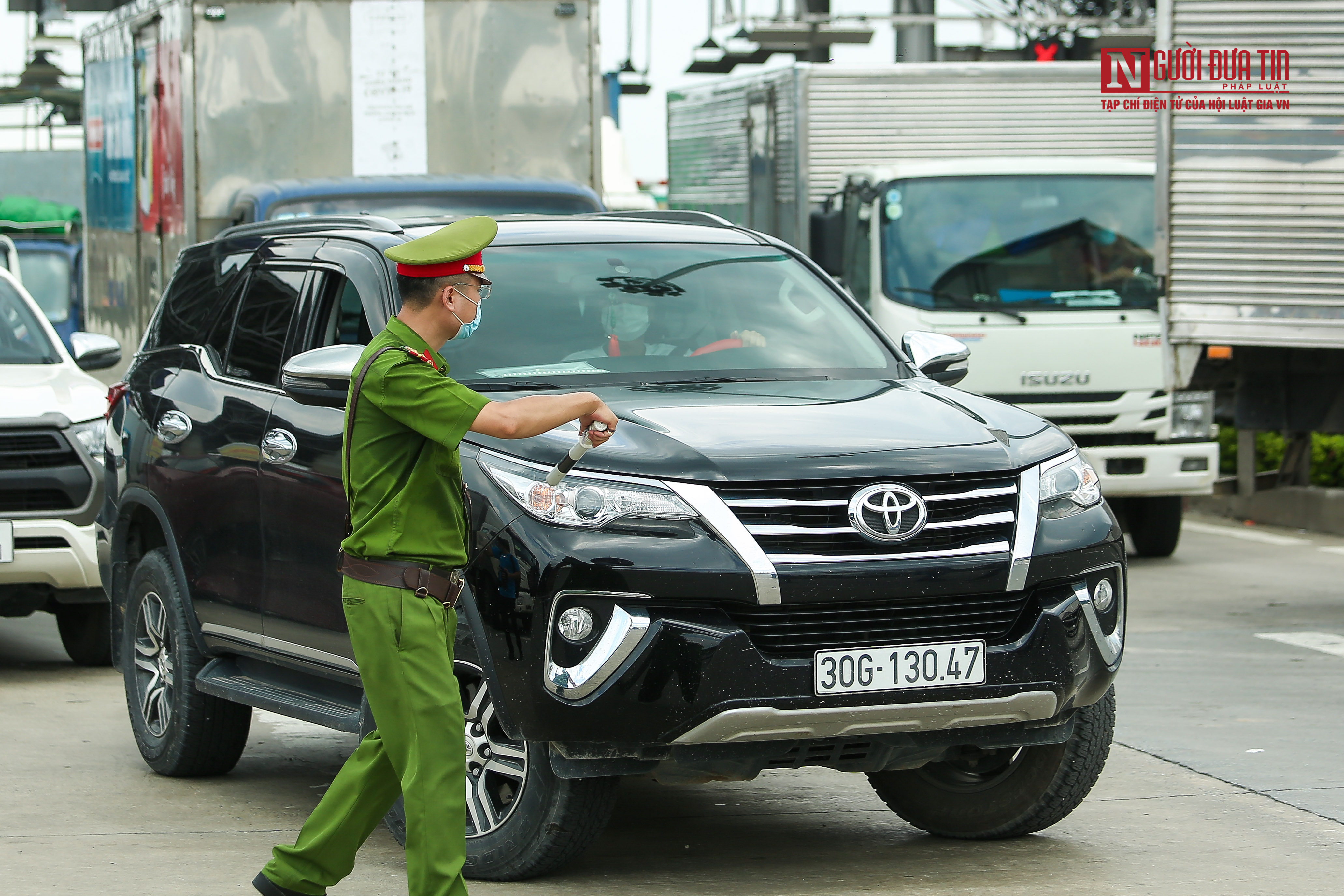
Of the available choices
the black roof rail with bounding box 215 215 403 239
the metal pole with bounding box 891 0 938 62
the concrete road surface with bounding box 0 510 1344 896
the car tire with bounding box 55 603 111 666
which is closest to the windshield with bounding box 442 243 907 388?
the black roof rail with bounding box 215 215 403 239

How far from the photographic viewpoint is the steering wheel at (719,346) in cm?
634

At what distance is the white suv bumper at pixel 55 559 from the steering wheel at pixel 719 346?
13.0 feet

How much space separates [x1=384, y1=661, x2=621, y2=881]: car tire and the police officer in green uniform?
1.70 ft

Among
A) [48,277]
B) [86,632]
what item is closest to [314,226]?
[86,632]

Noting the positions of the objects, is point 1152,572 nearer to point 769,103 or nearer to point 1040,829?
point 769,103

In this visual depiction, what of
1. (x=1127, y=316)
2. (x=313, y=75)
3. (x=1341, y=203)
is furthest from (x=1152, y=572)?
(x=313, y=75)

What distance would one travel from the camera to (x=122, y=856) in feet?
20.1

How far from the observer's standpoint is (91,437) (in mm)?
9641

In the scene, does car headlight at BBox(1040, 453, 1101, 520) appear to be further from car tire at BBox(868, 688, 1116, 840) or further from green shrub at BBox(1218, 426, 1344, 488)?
green shrub at BBox(1218, 426, 1344, 488)

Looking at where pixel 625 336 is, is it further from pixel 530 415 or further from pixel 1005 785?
pixel 1005 785

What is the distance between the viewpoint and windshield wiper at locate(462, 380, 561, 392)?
5.96 m

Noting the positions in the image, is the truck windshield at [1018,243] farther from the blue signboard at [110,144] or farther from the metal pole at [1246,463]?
the blue signboard at [110,144]

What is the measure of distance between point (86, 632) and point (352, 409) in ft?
18.5

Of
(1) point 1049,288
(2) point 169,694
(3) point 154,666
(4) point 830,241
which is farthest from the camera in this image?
(4) point 830,241
